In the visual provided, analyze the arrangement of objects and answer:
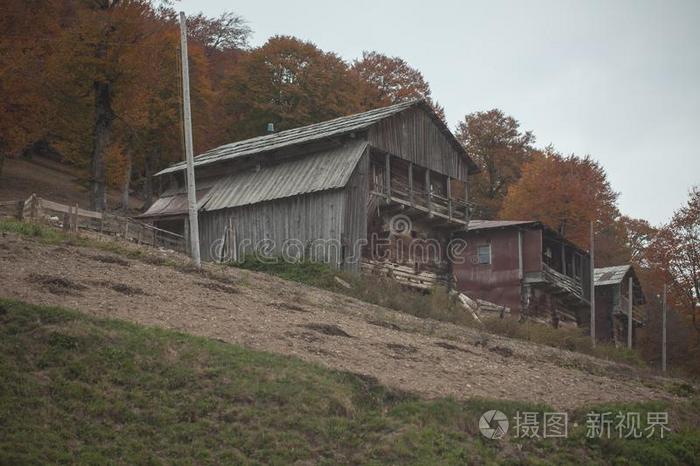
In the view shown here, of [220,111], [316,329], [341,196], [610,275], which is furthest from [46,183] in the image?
[610,275]

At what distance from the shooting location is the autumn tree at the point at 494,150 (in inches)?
2611

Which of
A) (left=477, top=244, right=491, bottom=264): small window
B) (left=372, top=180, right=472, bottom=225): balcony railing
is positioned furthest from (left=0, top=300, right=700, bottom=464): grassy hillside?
(left=477, top=244, right=491, bottom=264): small window

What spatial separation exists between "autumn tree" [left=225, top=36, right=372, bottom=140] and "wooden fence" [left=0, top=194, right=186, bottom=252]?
17.0 metres

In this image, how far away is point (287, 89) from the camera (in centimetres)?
5619

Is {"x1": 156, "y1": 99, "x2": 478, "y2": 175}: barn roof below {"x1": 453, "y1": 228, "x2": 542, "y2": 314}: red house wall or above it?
above

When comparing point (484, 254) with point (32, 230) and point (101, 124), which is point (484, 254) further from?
point (32, 230)

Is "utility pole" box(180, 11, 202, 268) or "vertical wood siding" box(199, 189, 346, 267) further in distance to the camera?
"vertical wood siding" box(199, 189, 346, 267)

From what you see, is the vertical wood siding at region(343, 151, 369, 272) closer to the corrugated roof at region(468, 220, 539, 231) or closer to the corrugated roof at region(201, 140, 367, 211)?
the corrugated roof at region(201, 140, 367, 211)

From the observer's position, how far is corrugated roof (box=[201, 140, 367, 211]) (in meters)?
36.6

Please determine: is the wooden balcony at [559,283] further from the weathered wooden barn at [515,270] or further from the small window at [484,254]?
the small window at [484,254]

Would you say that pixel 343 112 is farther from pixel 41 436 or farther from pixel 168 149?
pixel 41 436

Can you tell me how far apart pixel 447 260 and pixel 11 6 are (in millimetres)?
24320

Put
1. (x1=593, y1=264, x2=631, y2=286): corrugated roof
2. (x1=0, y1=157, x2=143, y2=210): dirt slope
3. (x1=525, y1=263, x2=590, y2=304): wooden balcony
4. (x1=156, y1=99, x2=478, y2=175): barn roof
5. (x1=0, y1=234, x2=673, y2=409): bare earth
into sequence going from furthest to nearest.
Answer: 1. (x1=593, y1=264, x2=631, y2=286): corrugated roof
2. (x1=0, y1=157, x2=143, y2=210): dirt slope
3. (x1=525, y1=263, x2=590, y2=304): wooden balcony
4. (x1=156, y1=99, x2=478, y2=175): barn roof
5. (x1=0, y1=234, x2=673, y2=409): bare earth

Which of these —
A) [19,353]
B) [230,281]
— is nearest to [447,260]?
[230,281]
